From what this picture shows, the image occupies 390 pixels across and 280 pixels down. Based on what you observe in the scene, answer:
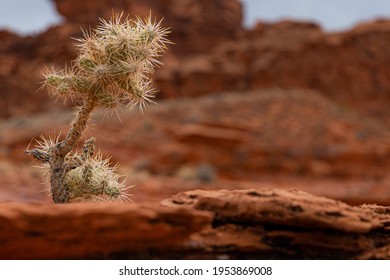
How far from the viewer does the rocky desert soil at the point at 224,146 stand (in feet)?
10.5

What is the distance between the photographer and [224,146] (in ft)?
77.5

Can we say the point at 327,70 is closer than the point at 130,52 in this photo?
No

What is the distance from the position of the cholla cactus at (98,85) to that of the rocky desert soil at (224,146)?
0.60m

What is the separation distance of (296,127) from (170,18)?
22.4m

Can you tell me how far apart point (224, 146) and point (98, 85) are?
761 inches

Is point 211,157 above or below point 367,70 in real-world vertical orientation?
below

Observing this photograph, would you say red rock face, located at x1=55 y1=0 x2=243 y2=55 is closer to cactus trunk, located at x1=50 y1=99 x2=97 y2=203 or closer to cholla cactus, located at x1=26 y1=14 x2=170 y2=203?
cholla cactus, located at x1=26 y1=14 x2=170 y2=203

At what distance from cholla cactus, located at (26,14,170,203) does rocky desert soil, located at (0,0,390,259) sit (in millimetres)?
603

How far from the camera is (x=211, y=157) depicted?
22719 mm

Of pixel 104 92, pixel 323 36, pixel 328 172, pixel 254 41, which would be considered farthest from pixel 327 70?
pixel 104 92

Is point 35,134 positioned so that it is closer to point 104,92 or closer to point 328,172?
point 328,172

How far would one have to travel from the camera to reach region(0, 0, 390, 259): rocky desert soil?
319 cm

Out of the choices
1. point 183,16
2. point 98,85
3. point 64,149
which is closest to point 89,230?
point 64,149

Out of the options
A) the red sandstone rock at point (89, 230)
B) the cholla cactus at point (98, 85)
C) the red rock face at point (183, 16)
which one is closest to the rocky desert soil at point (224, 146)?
the red sandstone rock at point (89, 230)
